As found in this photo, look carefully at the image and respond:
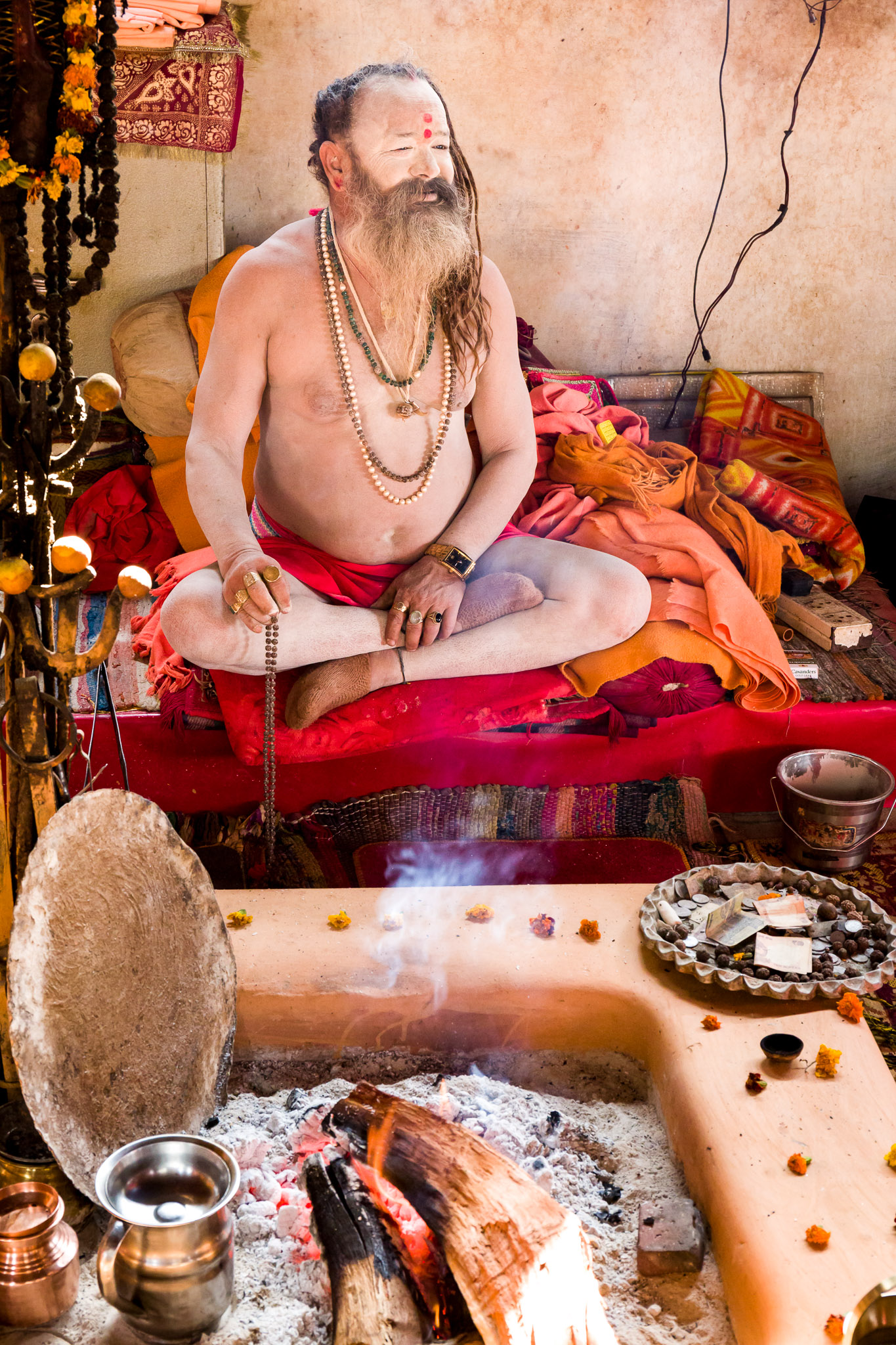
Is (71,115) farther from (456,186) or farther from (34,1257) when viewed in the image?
(34,1257)

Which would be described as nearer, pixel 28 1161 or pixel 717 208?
pixel 28 1161

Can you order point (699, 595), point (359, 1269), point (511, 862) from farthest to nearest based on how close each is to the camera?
point (699, 595)
point (511, 862)
point (359, 1269)

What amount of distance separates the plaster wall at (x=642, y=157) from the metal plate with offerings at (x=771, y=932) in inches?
97.1

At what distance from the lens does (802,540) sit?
384cm

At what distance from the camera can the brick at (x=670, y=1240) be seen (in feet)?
5.73

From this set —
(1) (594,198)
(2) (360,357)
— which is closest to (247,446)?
(2) (360,357)

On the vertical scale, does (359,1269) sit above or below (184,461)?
below

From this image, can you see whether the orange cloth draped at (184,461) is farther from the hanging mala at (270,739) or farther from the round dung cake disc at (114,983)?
the round dung cake disc at (114,983)

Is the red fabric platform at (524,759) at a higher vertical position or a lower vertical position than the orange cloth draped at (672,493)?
lower

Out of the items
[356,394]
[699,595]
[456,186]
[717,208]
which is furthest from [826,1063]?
[717,208]

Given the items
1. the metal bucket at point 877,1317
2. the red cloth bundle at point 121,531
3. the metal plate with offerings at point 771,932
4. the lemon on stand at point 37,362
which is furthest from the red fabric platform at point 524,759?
the metal bucket at point 877,1317

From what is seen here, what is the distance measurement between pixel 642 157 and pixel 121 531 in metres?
2.23

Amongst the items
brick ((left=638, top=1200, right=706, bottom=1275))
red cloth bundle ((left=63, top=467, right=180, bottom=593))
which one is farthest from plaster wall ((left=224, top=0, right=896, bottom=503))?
brick ((left=638, top=1200, right=706, bottom=1275))

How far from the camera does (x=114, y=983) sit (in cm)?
186
